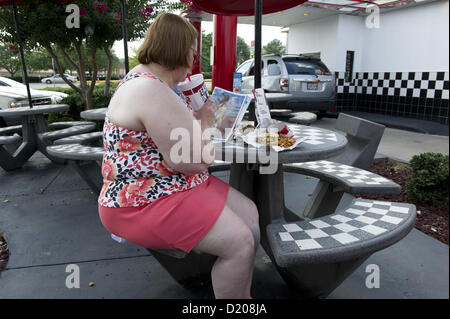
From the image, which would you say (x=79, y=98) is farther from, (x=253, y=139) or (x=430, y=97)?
(x=430, y=97)

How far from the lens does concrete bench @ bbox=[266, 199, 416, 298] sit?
1192 mm

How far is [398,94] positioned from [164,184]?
7.80 m

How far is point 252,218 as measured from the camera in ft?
4.74

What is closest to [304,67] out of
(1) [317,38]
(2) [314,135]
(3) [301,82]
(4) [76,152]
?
(3) [301,82]

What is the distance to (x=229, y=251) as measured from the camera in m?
1.21

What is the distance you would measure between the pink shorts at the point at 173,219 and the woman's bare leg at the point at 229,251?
0.11ft

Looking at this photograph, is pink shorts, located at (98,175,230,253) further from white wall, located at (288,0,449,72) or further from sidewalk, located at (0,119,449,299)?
white wall, located at (288,0,449,72)

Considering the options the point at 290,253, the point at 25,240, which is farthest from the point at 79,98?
the point at 290,253

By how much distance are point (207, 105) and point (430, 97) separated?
6.95 metres

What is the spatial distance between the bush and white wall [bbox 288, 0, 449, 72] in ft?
12.0

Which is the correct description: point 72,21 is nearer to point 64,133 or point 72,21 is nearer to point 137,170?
point 64,133

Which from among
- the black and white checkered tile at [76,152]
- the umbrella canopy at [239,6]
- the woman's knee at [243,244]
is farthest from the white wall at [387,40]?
the woman's knee at [243,244]

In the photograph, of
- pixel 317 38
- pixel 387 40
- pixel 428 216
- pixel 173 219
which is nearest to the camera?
pixel 173 219

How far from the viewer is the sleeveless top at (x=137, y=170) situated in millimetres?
1212
